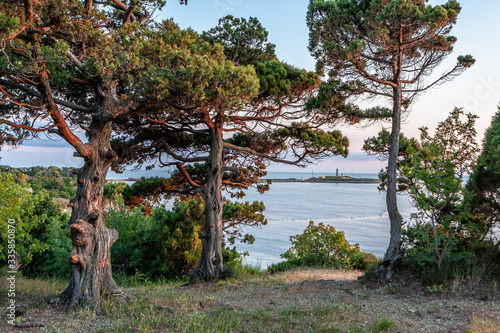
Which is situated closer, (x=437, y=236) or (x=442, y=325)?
(x=442, y=325)

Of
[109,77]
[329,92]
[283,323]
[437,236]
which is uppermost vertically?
[329,92]

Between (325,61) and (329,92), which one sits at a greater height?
(325,61)


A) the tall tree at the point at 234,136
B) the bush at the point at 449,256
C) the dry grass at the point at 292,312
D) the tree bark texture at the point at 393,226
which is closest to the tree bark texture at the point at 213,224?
the tall tree at the point at 234,136

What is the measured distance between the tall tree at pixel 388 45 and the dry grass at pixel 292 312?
155 centimetres

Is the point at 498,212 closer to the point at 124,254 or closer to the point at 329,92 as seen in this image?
the point at 329,92

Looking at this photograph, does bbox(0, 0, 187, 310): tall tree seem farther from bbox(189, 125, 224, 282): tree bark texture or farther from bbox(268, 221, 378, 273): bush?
bbox(268, 221, 378, 273): bush

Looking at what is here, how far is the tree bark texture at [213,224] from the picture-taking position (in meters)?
10.8

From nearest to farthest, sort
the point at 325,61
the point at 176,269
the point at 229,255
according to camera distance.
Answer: the point at 325,61 < the point at 176,269 < the point at 229,255

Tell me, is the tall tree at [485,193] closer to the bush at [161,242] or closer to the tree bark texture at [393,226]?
the tree bark texture at [393,226]

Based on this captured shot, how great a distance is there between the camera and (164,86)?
6.80 m

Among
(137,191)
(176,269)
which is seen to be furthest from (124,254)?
(137,191)

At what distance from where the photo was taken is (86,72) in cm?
655

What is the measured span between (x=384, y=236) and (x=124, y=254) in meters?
24.3

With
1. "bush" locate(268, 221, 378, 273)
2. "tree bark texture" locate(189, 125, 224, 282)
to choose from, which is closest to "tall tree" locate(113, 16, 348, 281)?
"tree bark texture" locate(189, 125, 224, 282)
